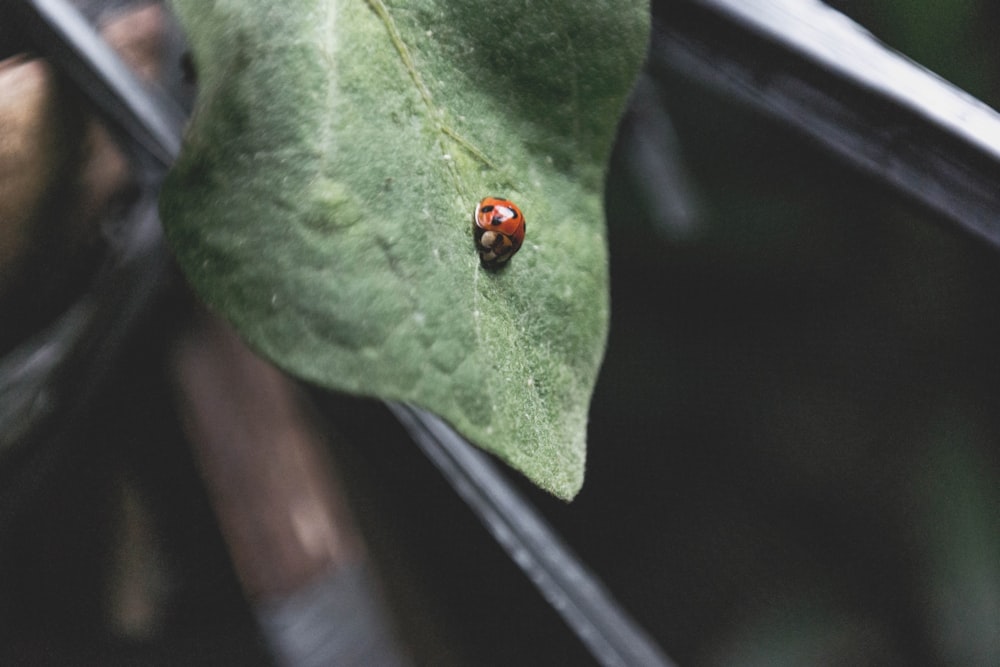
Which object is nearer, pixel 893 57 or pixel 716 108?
pixel 893 57

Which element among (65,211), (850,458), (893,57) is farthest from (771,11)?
(850,458)

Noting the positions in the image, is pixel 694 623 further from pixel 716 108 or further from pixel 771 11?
pixel 771 11

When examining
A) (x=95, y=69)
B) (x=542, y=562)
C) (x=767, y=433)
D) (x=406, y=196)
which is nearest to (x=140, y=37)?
(x=95, y=69)

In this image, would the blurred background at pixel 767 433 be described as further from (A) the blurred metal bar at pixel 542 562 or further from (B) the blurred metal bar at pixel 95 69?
(B) the blurred metal bar at pixel 95 69

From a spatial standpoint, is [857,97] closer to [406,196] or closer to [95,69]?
[406,196]

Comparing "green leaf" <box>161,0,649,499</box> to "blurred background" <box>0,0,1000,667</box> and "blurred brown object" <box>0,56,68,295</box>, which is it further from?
"blurred background" <box>0,0,1000,667</box>
